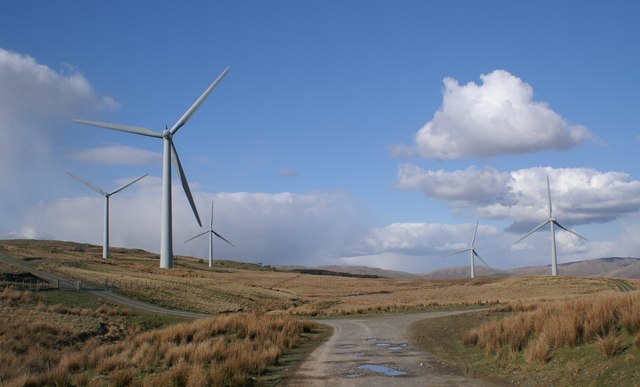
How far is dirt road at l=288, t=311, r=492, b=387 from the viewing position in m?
15.4

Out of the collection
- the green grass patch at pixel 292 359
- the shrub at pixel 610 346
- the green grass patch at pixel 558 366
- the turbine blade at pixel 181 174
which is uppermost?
the turbine blade at pixel 181 174

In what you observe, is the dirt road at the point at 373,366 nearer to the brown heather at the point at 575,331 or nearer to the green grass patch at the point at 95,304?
the brown heather at the point at 575,331

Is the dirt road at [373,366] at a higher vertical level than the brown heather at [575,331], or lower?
lower

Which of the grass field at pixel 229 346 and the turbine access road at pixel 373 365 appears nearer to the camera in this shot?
the grass field at pixel 229 346

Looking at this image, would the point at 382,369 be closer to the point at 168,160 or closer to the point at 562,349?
the point at 562,349

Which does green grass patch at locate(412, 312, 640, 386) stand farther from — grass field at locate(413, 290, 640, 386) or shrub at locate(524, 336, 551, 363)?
shrub at locate(524, 336, 551, 363)

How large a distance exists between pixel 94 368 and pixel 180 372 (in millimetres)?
5980

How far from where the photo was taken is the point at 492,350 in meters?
19.4

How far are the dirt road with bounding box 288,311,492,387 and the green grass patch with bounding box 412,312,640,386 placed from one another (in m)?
0.78

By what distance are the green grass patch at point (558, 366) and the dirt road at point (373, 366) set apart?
78cm

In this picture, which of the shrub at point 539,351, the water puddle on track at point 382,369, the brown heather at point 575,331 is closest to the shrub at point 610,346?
the brown heather at point 575,331

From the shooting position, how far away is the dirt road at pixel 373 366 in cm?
1539

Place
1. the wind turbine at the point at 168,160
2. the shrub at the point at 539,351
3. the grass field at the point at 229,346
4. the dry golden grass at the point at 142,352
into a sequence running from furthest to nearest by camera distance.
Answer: the wind turbine at the point at 168,160 → the dry golden grass at the point at 142,352 → the shrub at the point at 539,351 → the grass field at the point at 229,346

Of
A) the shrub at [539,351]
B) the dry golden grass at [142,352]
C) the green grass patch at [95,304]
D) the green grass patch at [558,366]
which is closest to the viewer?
the green grass patch at [558,366]
